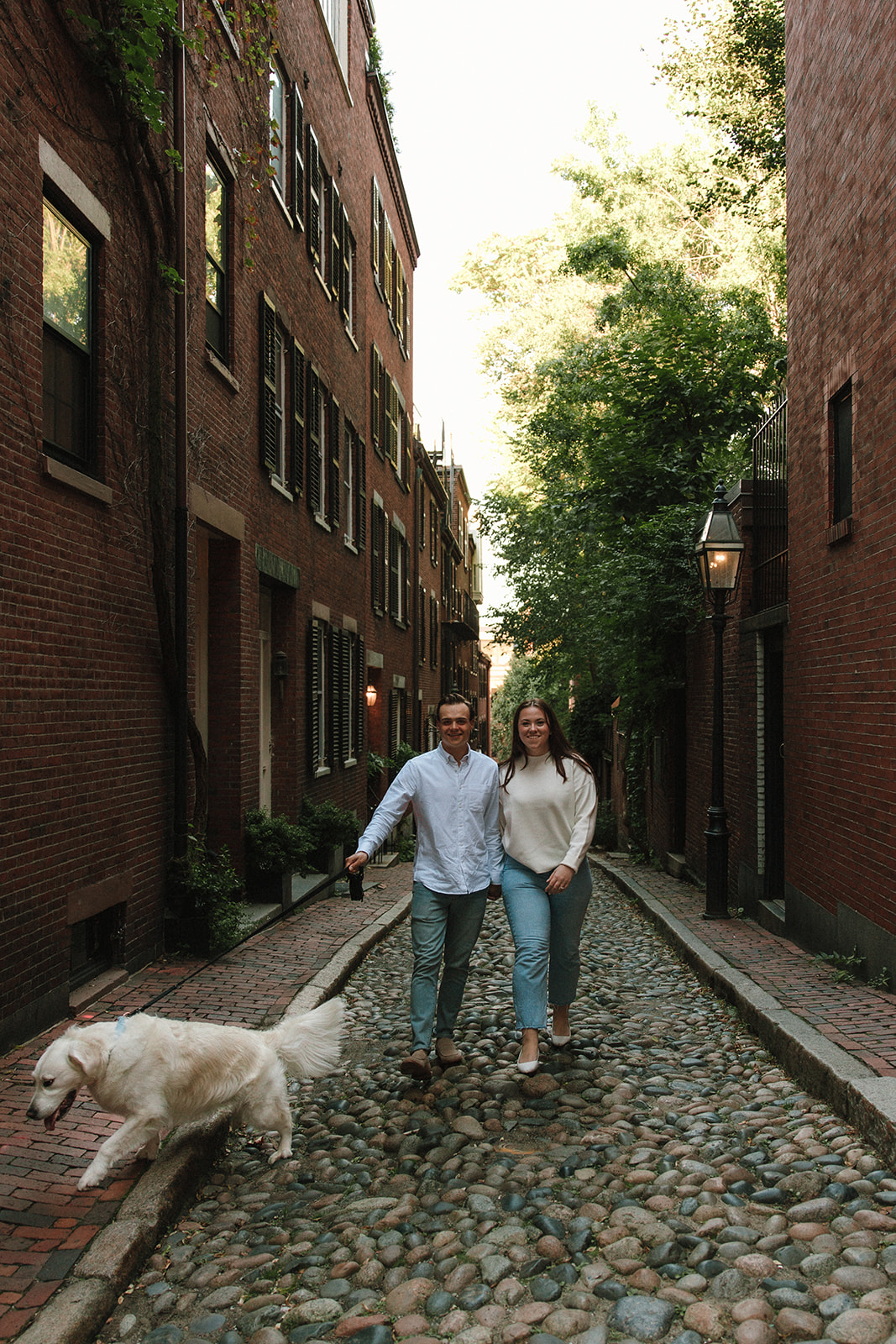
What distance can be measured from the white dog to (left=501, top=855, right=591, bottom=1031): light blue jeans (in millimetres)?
1027

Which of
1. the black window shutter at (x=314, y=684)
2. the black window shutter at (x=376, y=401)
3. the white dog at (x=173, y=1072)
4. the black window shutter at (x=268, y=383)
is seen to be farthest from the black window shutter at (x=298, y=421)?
the white dog at (x=173, y=1072)

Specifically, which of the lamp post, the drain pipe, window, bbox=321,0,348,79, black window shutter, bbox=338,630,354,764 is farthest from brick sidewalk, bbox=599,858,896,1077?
window, bbox=321,0,348,79

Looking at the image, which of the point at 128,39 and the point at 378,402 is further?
the point at 378,402

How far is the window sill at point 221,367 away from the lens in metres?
→ 8.79

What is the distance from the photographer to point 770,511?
1036 cm

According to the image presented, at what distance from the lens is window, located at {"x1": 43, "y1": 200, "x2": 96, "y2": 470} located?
5949 mm

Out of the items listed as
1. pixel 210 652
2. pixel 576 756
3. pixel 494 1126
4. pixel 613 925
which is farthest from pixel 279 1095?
pixel 613 925

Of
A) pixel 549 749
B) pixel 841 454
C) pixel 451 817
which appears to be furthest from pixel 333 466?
pixel 451 817

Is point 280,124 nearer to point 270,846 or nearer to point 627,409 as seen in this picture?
point 627,409

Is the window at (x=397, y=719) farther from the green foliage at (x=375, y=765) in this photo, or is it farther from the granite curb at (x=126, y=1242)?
the granite curb at (x=126, y=1242)

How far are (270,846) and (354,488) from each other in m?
8.89

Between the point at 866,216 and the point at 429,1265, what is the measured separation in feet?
21.7

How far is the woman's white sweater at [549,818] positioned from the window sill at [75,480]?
300cm

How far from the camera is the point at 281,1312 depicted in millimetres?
3111
